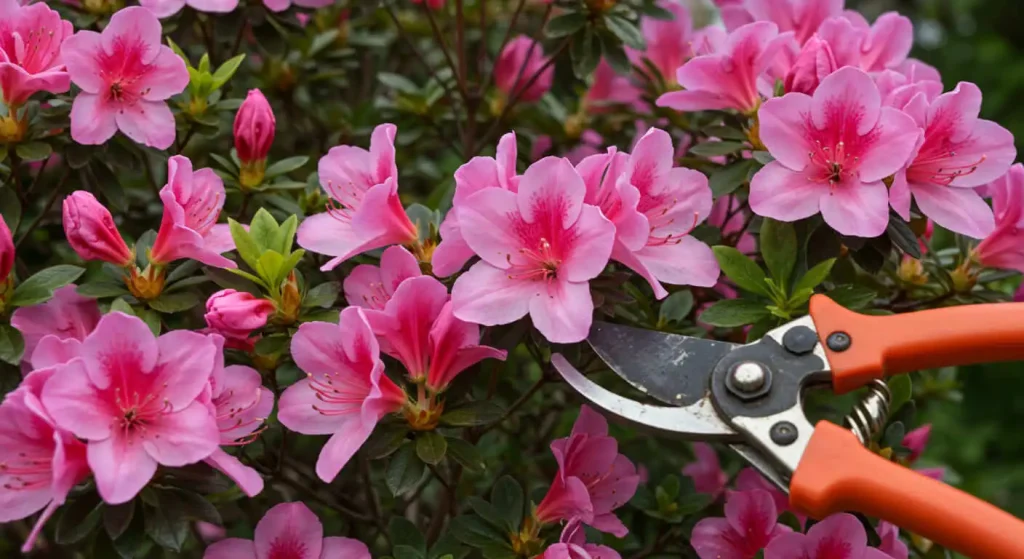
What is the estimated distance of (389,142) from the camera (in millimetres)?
1073

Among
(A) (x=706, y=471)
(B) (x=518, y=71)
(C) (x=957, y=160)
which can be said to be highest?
(C) (x=957, y=160)

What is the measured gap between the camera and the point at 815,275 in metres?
A: 1.10

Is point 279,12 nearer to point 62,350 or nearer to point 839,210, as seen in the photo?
point 62,350

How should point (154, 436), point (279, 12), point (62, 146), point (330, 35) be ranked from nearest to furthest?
point (154, 436)
point (62, 146)
point (279, 12)
point (330, 35)

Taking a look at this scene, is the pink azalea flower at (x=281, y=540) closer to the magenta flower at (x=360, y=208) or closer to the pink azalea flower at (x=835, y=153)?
the magenta flower at (x=360, y=208)

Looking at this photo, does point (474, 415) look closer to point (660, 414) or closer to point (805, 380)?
point (660, 414)

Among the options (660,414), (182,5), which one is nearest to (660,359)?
(660,414)

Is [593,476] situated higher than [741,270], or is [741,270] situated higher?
[741,270]

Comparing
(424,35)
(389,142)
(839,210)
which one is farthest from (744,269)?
(424,35)

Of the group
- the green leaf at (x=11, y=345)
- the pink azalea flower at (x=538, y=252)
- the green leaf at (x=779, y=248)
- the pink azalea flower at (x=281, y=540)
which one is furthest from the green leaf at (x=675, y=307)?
the green leaf at (x=11, y=345)

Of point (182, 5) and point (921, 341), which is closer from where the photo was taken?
point (921, 341)

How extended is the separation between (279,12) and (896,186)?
83 centimetres

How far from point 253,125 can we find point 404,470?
43 cm

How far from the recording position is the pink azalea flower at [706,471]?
150 centimetres
